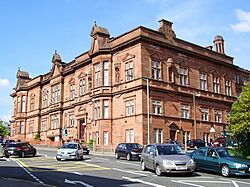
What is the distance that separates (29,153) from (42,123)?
3579 centimetres

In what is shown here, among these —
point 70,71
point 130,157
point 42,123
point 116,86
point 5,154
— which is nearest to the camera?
point 130,157

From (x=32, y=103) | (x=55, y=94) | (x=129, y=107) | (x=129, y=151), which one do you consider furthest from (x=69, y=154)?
(x=32, y=103)

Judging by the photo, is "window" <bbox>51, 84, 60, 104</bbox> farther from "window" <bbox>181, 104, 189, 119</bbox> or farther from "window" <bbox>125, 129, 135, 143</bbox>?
"window" <bbox>181, 104, 189, 119</bbox>

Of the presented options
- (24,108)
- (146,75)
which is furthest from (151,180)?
(24,108)

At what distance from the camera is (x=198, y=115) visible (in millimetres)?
47312

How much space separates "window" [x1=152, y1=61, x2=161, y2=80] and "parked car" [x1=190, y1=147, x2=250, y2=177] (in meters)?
23.8

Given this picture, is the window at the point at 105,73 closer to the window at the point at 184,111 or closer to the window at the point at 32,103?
the window at the point at 184,111

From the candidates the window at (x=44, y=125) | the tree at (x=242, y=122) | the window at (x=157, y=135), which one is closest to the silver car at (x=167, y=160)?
the tree at (x=242, y=122)

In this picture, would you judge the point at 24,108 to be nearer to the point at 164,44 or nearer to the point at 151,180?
the point at 164,44

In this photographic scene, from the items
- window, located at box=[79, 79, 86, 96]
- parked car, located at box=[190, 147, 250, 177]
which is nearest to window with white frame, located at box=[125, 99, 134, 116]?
window, located at box=[79, 79, 86, 96]

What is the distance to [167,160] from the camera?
15617 millimetres

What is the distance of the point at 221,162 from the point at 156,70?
26811 mm

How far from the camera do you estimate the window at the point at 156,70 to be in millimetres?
42406

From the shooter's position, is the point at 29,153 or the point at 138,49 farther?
the point at 138,49
